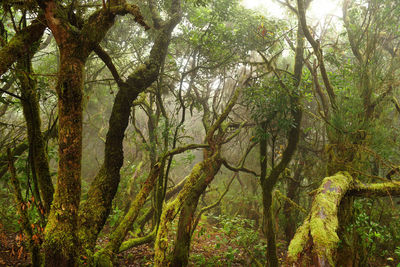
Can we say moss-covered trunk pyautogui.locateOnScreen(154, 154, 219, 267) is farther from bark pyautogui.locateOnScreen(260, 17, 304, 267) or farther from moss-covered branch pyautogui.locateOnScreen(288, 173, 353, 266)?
moss-covered branch pyautogui.locateOnScreen(288, 173, 353, 266)

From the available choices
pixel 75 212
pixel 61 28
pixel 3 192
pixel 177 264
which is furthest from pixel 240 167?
pixel 3 192

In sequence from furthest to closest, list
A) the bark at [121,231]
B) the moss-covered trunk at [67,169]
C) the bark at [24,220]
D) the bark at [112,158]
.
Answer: the bark at [121,231], the bark at [112,158], the bark at [24,220], the moss-covered trunk at [67,169]

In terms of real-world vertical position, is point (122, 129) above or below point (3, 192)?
above

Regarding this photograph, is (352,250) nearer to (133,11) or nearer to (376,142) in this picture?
(376,142)

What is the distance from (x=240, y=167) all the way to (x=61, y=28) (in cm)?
470

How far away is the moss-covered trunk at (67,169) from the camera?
7.07 ft

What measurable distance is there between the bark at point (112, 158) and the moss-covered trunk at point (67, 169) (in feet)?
2.46

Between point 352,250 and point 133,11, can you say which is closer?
point 133,11

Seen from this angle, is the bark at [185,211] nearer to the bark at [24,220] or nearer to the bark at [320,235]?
the bark at [24,220]

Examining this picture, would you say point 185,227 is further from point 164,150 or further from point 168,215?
point 164,150

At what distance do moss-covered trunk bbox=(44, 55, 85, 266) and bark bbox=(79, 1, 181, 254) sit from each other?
0.75 meters

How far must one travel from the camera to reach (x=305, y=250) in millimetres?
1678

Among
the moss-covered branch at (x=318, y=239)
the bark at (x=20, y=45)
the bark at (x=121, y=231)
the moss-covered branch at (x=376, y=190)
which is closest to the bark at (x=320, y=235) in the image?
the moss-covered branch at (x=318, y=239)

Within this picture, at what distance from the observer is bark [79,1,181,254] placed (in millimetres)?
3109
